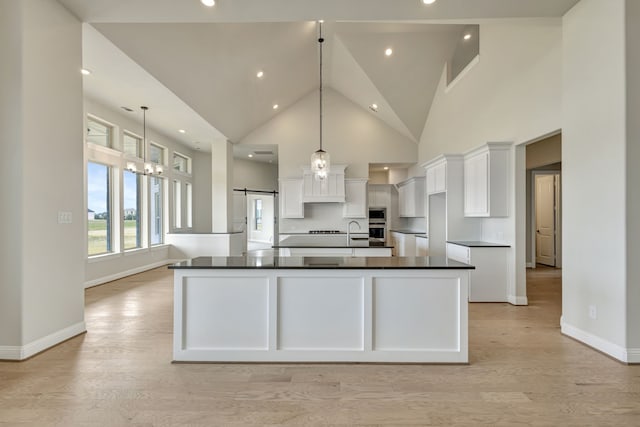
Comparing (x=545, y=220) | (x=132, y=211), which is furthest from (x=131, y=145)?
(x=545, y=220)

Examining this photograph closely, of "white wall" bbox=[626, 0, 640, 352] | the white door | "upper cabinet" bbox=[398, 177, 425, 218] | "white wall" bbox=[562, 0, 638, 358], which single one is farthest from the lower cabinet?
the white door

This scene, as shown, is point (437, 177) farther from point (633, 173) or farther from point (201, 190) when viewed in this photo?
point (201, 190)

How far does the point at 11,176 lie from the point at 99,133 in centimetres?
361

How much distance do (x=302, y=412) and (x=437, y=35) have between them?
615 centimetres

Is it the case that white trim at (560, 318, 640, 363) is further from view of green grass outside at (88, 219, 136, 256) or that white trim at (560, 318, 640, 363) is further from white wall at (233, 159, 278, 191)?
white wall at (233, 159, 278, 191)

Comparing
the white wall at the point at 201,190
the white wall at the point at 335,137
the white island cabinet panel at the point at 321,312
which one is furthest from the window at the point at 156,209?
the white island cabinet panel at the point at 321,312

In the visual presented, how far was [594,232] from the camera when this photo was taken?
118 inches

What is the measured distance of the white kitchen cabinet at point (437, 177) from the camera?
17.9 ft

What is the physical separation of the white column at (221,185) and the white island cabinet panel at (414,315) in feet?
18.9

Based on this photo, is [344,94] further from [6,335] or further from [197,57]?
[6,335]

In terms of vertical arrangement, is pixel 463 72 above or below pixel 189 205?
above

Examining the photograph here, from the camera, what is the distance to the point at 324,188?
788 cm

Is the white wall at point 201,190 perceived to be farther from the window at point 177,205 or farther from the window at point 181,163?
the window at point 177,205

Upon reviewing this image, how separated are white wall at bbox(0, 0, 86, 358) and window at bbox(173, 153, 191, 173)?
5.66 m
